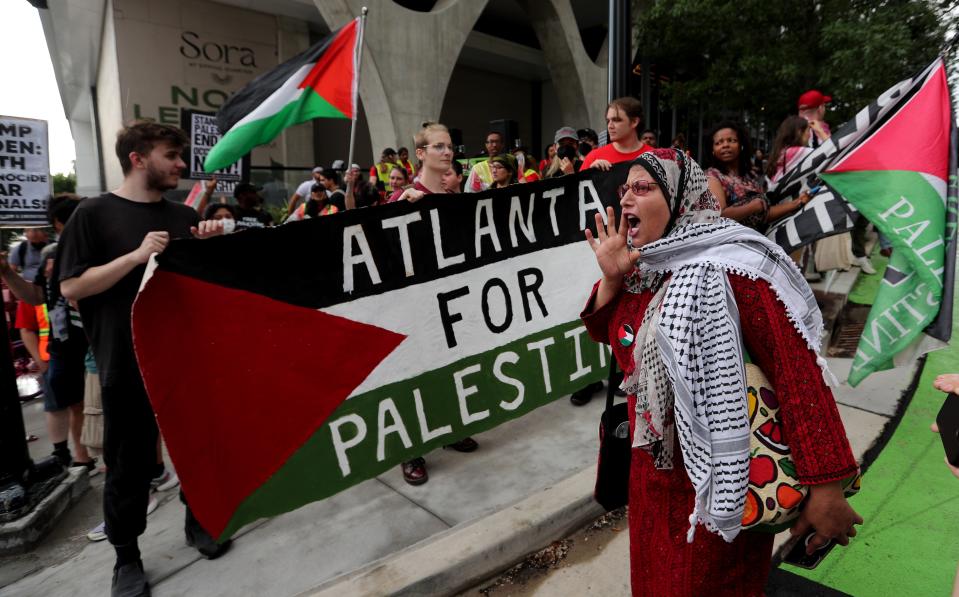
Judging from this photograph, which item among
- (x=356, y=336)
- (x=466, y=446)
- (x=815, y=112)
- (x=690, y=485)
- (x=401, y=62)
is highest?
(x=401, y=62)

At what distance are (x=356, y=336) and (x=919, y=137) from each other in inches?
129

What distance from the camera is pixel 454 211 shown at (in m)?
2.90

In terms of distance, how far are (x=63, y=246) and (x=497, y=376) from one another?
2130mm

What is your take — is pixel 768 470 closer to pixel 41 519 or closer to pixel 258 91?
pixel 41 519

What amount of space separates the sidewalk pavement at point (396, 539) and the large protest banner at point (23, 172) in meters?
1.95

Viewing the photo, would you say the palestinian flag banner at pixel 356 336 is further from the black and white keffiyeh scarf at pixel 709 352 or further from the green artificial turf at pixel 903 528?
the green artificial turf at pixel 903 528

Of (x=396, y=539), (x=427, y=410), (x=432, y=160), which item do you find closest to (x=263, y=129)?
(x=432, y=160)

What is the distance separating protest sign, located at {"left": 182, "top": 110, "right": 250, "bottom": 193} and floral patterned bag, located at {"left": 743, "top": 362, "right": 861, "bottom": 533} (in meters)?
5.67

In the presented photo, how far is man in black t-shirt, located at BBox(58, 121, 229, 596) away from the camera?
2365 millimetres

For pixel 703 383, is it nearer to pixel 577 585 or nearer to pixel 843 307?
pixel 577 585

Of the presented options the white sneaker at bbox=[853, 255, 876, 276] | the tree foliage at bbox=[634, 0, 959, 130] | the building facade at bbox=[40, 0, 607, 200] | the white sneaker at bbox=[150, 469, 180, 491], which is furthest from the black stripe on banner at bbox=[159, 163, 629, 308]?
the tree foliage at bbox=[634, 0, 959, 130]

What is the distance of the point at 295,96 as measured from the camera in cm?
388

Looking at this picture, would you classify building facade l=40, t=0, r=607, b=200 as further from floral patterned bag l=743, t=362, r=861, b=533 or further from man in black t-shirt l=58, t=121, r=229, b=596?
floral patterned bag l=743, t=362, r=861, b=533

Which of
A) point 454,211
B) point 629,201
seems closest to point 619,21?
point 454,211
